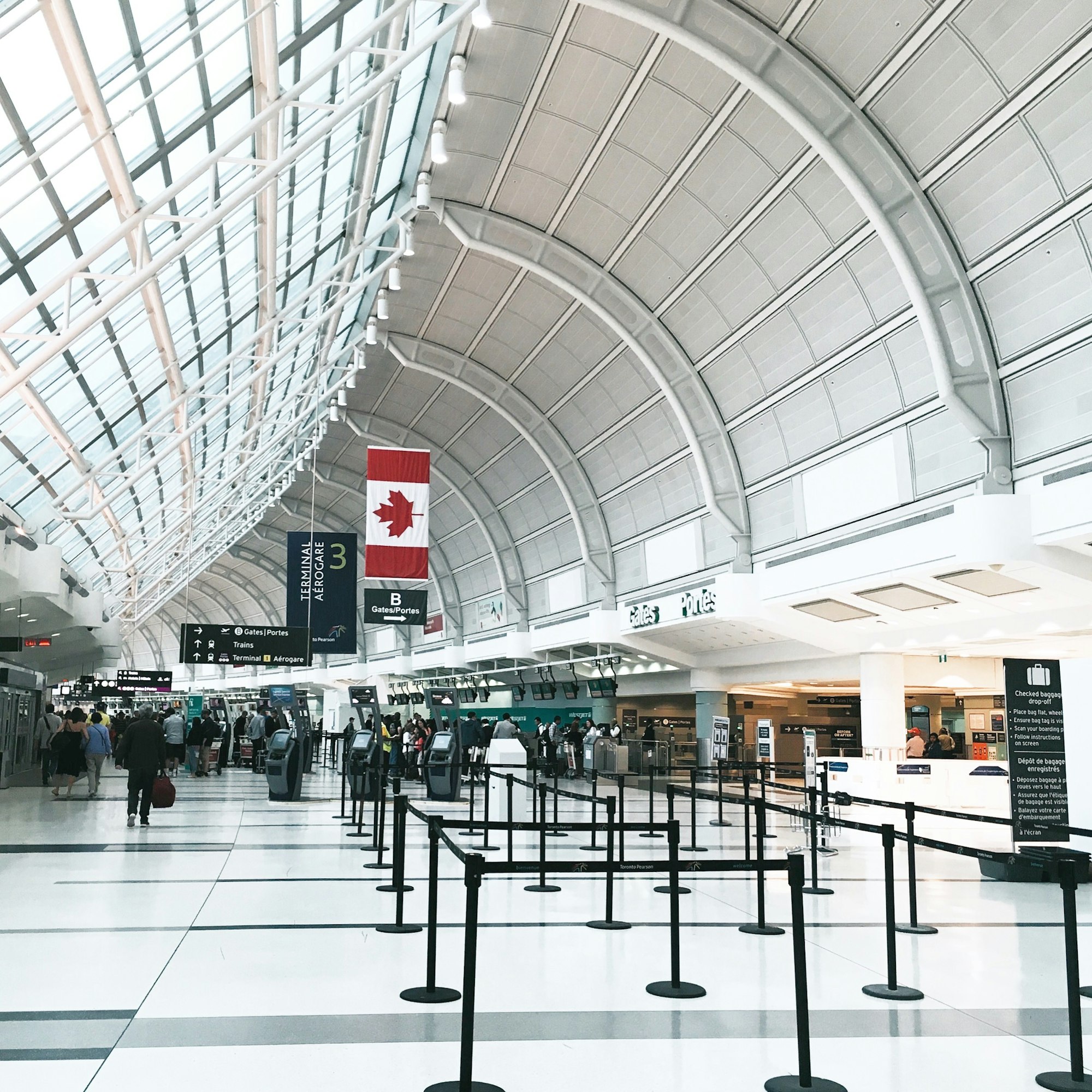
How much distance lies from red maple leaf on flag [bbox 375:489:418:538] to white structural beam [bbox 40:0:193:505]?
904 centimetres

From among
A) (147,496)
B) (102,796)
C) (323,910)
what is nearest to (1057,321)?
(323,910)

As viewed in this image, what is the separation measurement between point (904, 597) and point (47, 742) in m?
24.9

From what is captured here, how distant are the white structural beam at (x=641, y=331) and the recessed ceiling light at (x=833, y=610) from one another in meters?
2.28

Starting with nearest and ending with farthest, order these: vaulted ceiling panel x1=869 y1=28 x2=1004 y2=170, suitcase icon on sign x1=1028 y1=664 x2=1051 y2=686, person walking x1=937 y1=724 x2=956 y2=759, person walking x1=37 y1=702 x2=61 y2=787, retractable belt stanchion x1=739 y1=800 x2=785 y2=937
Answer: retractable belt stanchion x1=739 y1=800 x2=785 y2=937, suitcase icon on sign x1=1028 y1=664 x2=1051 y2=686, vaulted ceiling panel x1=869 y1=28 x2=1004 y2=170, person walking x1=37 y1=702 x2=61 y2=787, person walking x1=937 y1=724 x2=956 y2=759

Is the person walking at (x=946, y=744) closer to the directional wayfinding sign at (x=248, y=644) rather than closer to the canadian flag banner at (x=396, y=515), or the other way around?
the canadian flag banner at (x=396, y=515)

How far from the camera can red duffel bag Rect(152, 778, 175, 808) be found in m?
17.3

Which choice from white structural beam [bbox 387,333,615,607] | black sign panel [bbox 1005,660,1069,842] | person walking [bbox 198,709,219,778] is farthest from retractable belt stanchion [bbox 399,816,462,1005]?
person walking [bbox 198,709,219,778]

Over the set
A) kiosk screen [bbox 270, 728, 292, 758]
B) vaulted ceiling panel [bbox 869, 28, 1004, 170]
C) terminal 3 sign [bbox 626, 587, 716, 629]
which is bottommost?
kiosk screen [bbox 270, 728, 292, 758]

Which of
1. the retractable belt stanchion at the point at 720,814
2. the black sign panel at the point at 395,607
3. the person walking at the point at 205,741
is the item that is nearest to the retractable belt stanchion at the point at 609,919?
the retractable belt stanchion at the point at 720,814

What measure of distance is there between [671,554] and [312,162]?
16377mm

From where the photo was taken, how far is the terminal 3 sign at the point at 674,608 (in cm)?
2767

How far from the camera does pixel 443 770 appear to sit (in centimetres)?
2352

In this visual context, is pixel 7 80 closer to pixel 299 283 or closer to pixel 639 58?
pixel 639 58

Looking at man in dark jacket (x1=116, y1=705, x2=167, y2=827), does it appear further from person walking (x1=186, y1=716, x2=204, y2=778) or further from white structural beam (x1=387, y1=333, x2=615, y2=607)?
white structural beam (x1=387, y1=333, x2=615, y2=607)
